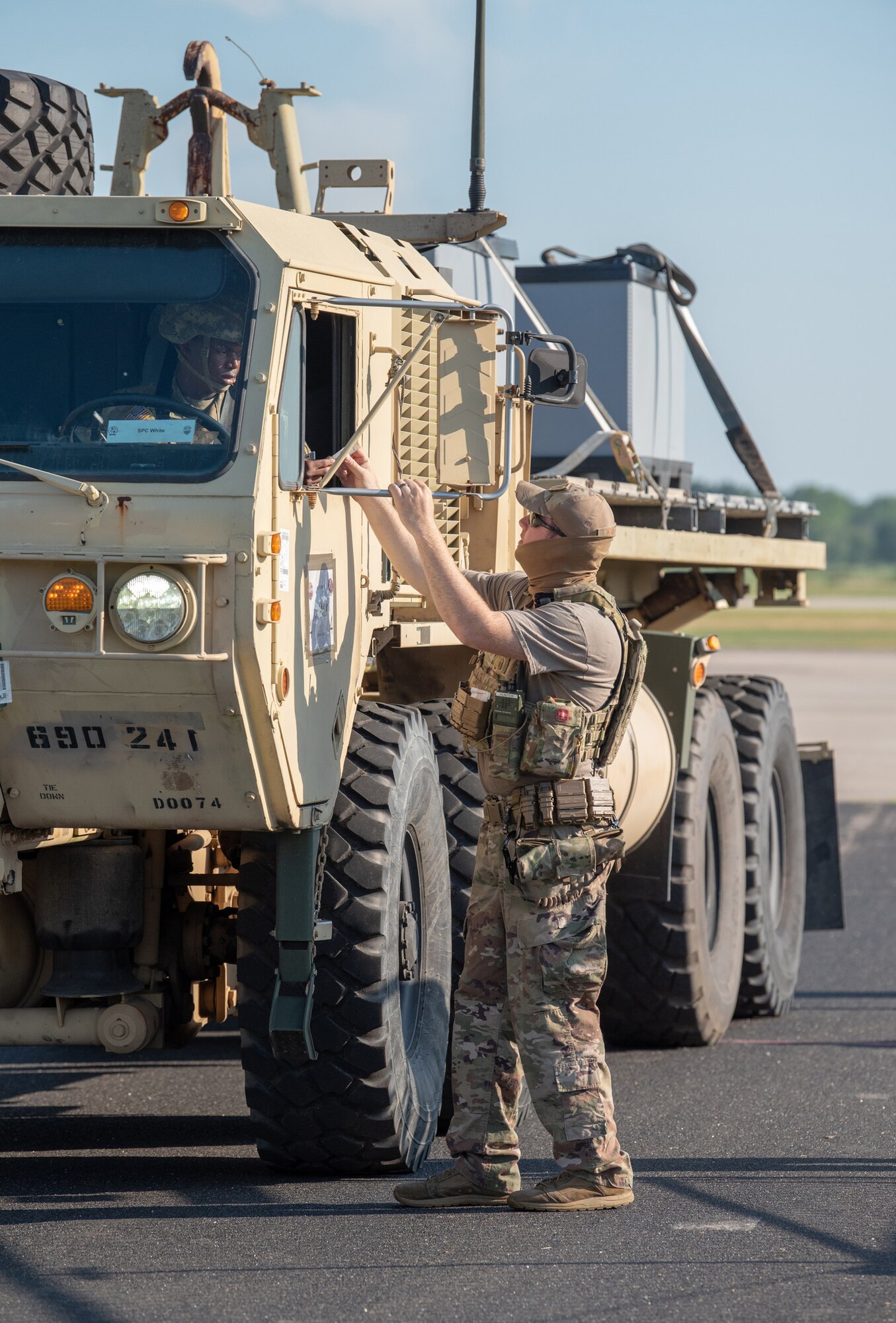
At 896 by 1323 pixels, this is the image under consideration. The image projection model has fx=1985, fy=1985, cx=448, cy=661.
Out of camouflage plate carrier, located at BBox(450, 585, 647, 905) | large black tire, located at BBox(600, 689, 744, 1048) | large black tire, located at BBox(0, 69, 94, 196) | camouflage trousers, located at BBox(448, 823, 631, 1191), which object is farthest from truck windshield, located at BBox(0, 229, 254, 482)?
large black tire, located at BBox(600, 689, 744, 1048)

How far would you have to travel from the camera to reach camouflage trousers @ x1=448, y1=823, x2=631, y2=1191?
17.9ft

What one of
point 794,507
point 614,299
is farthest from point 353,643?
point 794,507

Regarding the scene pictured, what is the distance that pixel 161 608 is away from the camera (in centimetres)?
501

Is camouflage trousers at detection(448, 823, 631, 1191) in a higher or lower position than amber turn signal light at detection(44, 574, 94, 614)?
lower

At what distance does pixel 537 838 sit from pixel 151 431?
1529mm

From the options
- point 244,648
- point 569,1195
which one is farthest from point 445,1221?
point 244,648

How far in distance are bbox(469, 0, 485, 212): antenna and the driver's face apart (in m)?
2.25

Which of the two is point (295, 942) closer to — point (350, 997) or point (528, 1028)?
point (350, 997)

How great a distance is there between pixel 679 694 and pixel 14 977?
347 centimetres

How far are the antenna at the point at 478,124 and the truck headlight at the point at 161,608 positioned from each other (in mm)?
2878

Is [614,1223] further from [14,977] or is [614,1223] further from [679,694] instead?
[679,694]

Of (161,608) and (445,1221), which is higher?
(161,608)

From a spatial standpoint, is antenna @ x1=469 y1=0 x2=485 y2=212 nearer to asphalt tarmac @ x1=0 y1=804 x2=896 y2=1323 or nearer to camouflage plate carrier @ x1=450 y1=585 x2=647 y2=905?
camouflage plate carrier @ x1=450 y1=585 x2=647 y2=905

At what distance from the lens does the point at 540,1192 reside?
5.51m
